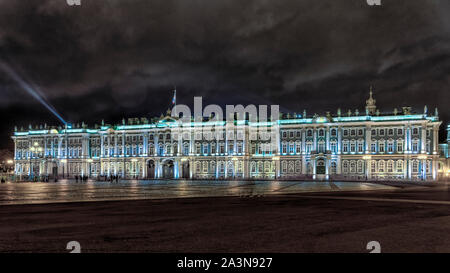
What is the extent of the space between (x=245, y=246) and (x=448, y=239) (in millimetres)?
6798

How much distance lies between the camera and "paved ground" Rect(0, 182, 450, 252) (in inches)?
453

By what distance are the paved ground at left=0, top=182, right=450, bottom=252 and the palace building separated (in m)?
54.1

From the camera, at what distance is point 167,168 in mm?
89375

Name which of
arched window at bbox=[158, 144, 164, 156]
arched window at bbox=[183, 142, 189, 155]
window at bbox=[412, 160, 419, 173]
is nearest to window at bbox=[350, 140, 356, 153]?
window at bbox=[412, 160, 419, 173]

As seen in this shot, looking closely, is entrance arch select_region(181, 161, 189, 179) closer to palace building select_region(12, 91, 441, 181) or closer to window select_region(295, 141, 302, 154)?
palace building select_region(12, 91, 441, 181)

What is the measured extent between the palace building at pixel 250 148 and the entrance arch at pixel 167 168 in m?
0.23

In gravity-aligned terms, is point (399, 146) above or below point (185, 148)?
above

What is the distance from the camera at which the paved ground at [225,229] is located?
11508mm

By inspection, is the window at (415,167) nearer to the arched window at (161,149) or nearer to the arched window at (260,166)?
the arched window at (260,166)

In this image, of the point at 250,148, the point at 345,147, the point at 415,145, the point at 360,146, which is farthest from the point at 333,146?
the point at 250,148

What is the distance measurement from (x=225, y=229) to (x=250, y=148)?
68239 millimetres

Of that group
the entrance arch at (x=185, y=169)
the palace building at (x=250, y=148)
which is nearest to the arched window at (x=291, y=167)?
the palace building at (x=250, y=148)

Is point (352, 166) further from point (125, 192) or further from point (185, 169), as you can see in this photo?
point (125, 192)
